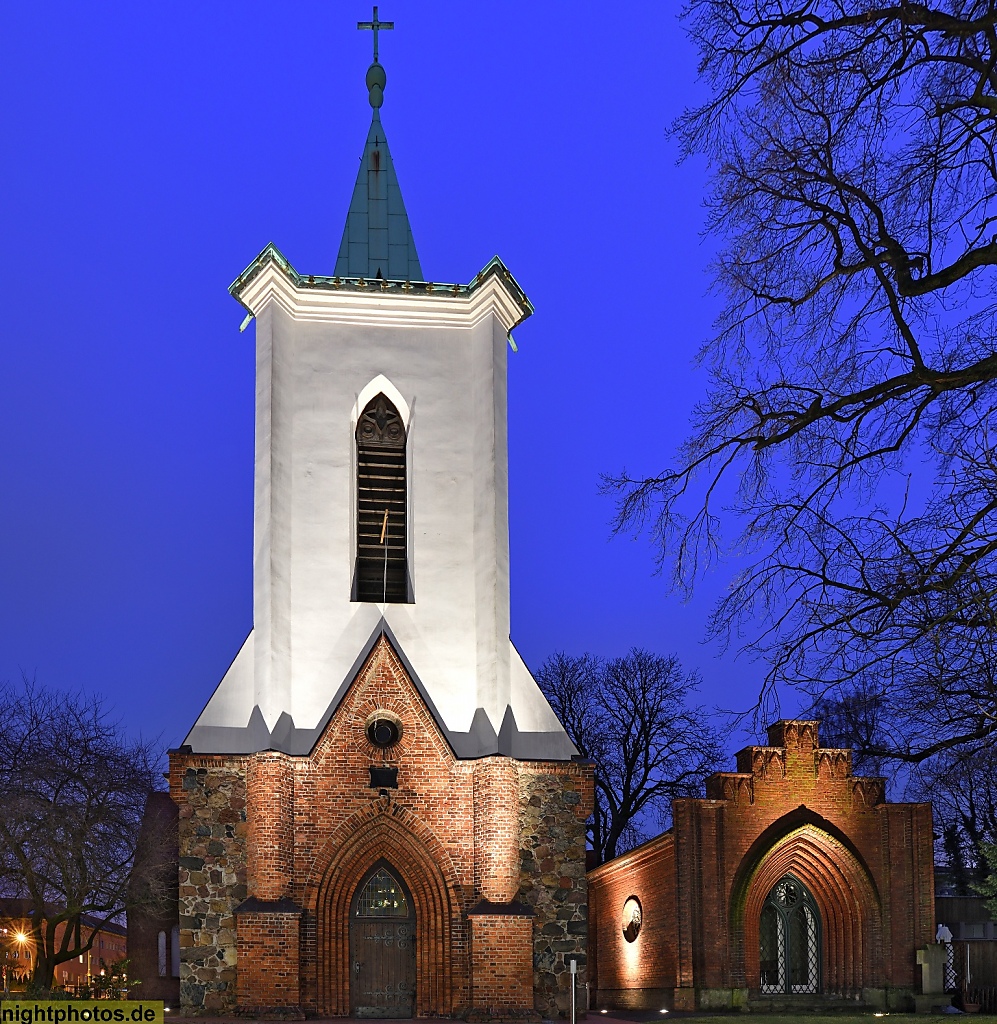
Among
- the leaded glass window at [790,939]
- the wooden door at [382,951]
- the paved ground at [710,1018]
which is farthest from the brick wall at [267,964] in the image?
the leaded glass window at [790,939]

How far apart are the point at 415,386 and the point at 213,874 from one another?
30.1 feet

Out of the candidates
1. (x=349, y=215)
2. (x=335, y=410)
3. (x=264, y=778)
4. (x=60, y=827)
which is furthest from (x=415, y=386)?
(x=60, y=827)

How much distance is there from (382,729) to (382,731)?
1.3 inches

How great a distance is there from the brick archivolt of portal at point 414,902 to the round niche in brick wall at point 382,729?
989mm

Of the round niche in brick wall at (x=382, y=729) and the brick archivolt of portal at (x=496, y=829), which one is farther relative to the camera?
the round niche in brick wall at (x=382, y=729)

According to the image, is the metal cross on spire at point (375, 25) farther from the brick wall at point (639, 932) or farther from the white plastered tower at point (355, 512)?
the brick wall at point (639, 932)

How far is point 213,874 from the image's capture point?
23328 millimetres

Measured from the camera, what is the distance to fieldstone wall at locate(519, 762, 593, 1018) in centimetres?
2381

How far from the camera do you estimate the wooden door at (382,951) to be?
2350 cm

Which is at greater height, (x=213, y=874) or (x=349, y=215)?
(x=349, y=215)

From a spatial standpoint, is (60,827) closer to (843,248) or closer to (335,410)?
(335,410)

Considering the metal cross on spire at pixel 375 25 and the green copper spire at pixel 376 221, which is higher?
the metal cross on spire at pixel 375 25

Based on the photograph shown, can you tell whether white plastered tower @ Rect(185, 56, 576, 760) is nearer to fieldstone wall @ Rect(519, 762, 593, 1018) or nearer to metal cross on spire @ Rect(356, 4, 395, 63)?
fieldstone wall @ Rect(519, 762, 593, 1018)

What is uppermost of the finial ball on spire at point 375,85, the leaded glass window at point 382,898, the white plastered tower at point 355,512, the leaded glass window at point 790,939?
the finial ball on spire at point 375,85
